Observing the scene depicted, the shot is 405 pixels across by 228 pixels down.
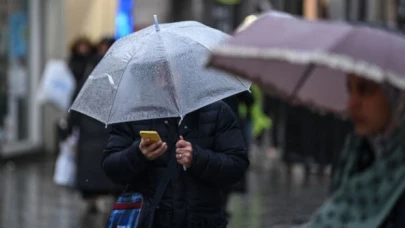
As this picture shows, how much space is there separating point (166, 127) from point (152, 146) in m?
0.32

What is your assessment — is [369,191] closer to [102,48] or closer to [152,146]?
[152,146]

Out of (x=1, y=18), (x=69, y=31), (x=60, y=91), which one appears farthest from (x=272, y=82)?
(x=69, y=31)

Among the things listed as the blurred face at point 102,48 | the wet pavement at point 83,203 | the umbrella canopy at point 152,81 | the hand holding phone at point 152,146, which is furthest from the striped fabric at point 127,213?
the blurred face at point 102,48

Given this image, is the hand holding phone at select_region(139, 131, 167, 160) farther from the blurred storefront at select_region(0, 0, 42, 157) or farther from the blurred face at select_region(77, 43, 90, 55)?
the blurred storefront at select_region(0, 0, 42, 157)

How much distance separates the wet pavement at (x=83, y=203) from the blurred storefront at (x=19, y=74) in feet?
1.95

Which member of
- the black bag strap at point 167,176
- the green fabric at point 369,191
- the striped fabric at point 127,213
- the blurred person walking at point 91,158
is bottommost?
the blurred person walking at point 91,158

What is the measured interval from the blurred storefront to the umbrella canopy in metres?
11.9

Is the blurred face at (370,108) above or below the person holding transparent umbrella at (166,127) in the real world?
above

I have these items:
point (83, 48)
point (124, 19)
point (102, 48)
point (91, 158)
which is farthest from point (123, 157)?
point (124, 19)

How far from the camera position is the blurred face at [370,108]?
337 centimetres

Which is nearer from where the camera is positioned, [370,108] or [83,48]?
[370,108]

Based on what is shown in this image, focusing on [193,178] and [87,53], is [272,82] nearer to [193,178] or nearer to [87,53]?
[193,178]

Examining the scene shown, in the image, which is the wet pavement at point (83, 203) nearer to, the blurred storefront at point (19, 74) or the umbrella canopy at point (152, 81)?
the blurred storefront at point (19, 74)

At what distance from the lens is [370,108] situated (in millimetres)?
3375
